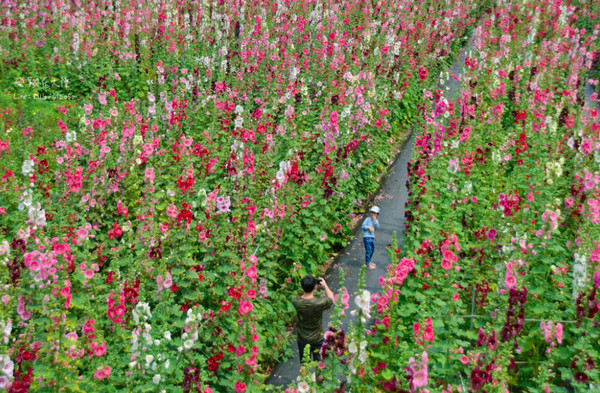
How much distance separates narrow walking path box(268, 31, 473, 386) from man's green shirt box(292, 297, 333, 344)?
2.19 ft

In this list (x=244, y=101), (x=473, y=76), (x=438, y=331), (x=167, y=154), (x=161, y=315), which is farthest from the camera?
(x=473, y=76)

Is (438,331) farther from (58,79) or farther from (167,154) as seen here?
(58,79)

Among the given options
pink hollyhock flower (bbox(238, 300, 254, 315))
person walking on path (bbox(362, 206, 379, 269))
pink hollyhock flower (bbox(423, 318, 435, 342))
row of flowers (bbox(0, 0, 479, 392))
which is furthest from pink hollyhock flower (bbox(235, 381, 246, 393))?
person walking on path (bbox(362, 206, 379, 269))

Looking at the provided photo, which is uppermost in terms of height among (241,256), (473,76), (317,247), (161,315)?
(473,76)

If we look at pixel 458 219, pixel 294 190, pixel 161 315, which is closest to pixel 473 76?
pixel 458 219

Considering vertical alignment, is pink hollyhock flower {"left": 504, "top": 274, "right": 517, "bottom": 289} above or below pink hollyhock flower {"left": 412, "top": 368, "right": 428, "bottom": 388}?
above

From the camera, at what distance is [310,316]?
19.2ft

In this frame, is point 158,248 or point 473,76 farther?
point 473,76

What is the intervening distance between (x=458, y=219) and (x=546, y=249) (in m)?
1.80

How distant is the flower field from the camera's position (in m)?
4.76

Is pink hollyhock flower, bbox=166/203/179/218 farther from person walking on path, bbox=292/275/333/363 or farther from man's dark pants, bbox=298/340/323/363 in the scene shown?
man's dark pants, bbox=298/340/323/363

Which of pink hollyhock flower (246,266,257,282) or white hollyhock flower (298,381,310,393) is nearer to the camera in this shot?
white hollyhock flower (298,381,310,393)

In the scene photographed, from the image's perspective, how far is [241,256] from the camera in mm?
6457

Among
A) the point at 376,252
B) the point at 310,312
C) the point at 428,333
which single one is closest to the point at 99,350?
the point at 310,312
